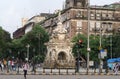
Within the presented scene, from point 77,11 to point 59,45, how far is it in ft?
181

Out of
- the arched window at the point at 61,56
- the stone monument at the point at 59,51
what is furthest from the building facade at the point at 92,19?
the stone monument at the point at 59,51

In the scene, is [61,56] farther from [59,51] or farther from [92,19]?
[92,19]

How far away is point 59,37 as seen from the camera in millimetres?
81875

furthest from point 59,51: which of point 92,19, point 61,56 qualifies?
point 92,19

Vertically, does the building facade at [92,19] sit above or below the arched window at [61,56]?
above

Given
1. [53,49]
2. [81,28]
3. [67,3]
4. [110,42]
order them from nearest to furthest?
[53,49]
[110,42]
[81,28]
[67,3]

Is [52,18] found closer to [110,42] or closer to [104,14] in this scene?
[104,14]

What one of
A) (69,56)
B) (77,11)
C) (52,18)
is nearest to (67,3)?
(52,18)

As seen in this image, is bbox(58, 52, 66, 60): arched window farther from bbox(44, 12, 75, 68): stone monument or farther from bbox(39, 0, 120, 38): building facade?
bbox(39, 0, 120, 38): building facade

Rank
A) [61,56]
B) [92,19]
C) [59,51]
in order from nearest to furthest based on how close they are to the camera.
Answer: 1. [59,51]
2. [61,56]
3. [92,19]

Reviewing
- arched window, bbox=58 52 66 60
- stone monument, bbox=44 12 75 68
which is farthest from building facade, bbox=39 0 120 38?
stone monument, bbox=44 12 75 68

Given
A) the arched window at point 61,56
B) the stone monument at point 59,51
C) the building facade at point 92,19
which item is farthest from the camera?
the building facade at point 92,19

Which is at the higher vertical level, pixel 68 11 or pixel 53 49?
pixel 68 11

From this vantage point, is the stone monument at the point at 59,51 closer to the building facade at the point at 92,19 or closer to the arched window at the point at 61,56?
the arched window at the point at 61,56
